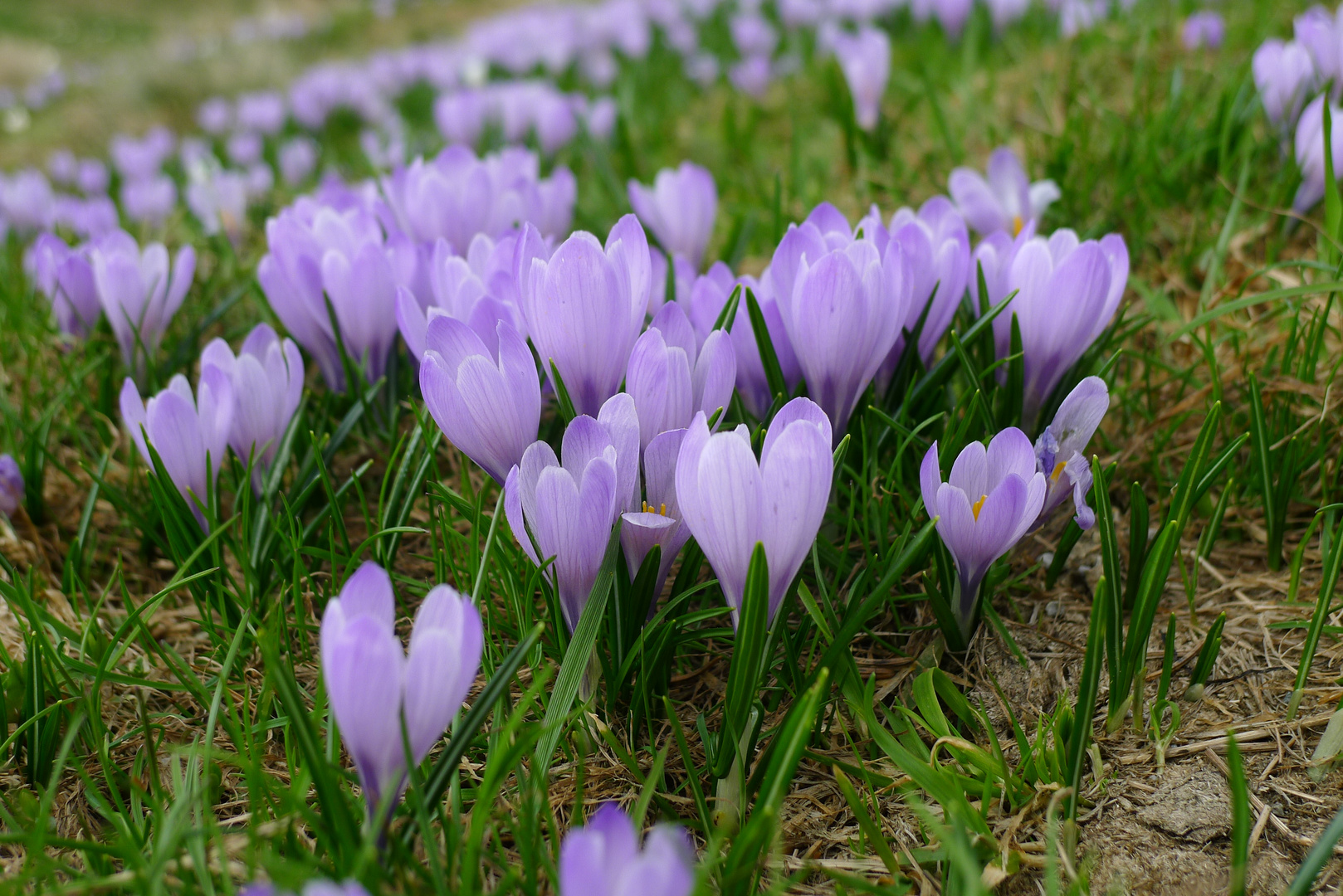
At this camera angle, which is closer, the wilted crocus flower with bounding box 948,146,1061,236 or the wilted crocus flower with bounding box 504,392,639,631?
the wilted crocus flower with bounding box 504,392,639,631

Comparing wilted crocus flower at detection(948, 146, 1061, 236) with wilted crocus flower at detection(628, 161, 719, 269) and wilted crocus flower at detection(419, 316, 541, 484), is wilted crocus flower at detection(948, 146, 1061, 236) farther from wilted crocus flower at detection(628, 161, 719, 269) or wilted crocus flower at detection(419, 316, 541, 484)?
wilted crocus flower at detection(419, 316, 541, 484)

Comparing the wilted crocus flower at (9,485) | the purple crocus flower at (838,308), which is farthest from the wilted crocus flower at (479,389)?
the wilted crocus flower at (9,485)

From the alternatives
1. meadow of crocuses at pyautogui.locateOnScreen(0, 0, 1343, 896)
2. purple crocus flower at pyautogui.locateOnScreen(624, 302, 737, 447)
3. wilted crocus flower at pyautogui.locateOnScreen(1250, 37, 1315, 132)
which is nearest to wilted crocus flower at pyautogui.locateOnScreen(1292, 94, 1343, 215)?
meadow of crocuses at pyautogui.locateOnScreen(0, 0, 1343, 896)


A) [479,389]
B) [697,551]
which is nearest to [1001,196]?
[697,551]

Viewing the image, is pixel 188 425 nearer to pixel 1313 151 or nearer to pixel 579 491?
pixel 579 491

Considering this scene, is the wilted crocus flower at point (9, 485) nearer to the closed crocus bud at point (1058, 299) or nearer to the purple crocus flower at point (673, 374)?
the purple crocus flower at point (673, 374)

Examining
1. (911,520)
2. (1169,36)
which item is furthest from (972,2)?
(911,520)
